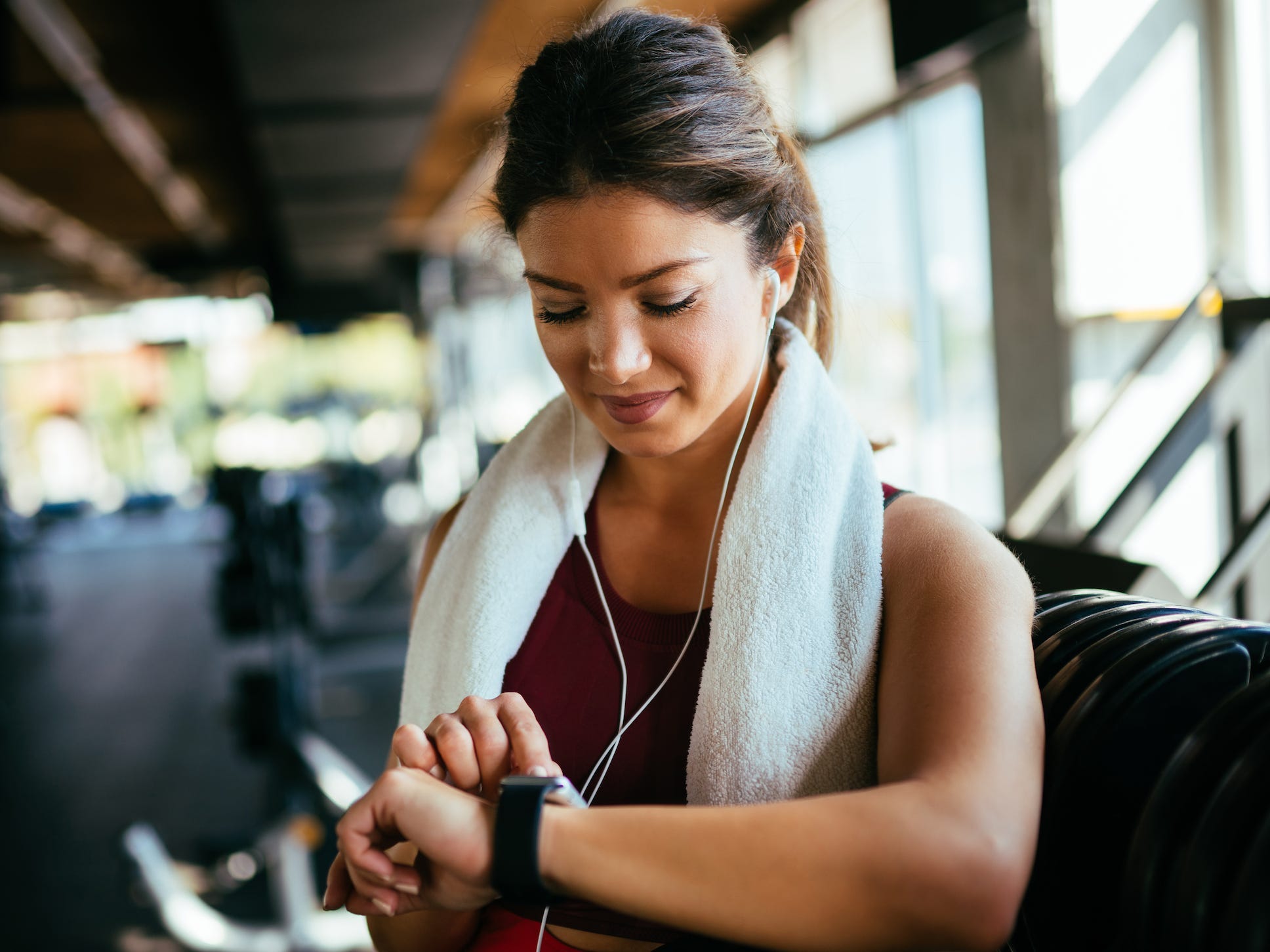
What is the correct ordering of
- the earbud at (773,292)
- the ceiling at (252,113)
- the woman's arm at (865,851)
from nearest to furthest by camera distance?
1. the woman's arm at (865,851)
2. the earbud at (773,292)
3. the ceiling at (252,113)

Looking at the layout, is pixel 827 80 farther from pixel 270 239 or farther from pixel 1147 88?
pixel 270 239

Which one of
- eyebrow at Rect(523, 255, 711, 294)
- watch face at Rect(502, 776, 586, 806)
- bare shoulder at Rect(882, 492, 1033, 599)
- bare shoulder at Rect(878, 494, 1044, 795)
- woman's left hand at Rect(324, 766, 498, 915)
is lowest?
woman's left hand at Rect(324, 766, 498, 915)

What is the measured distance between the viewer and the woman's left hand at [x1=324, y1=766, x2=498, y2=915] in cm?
74

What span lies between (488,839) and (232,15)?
3031 millimetres

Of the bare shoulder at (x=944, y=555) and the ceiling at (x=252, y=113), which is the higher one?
the ceiling at (x=252, y=113)

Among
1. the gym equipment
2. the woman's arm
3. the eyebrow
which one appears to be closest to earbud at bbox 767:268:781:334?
the eyebrow

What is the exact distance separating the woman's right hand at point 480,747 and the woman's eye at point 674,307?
1.25ft

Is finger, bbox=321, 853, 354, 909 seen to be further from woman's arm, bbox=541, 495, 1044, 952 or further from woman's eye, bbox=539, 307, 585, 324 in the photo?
woman's eye, bbox=539, 307, 585, 324

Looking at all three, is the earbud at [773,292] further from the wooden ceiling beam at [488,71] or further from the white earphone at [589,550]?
the wooden ceiling beam at [488,71]

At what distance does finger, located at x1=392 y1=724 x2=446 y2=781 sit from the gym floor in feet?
7.36

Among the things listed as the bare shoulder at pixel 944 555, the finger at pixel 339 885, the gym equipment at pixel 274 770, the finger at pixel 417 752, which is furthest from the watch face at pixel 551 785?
the gym equipment at pixel 274 770

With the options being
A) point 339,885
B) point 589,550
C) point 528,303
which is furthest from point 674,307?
point 528,303

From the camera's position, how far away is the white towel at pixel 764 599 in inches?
35.1

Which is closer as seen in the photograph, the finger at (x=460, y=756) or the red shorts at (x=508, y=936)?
the finger at (x=460, y=756)
